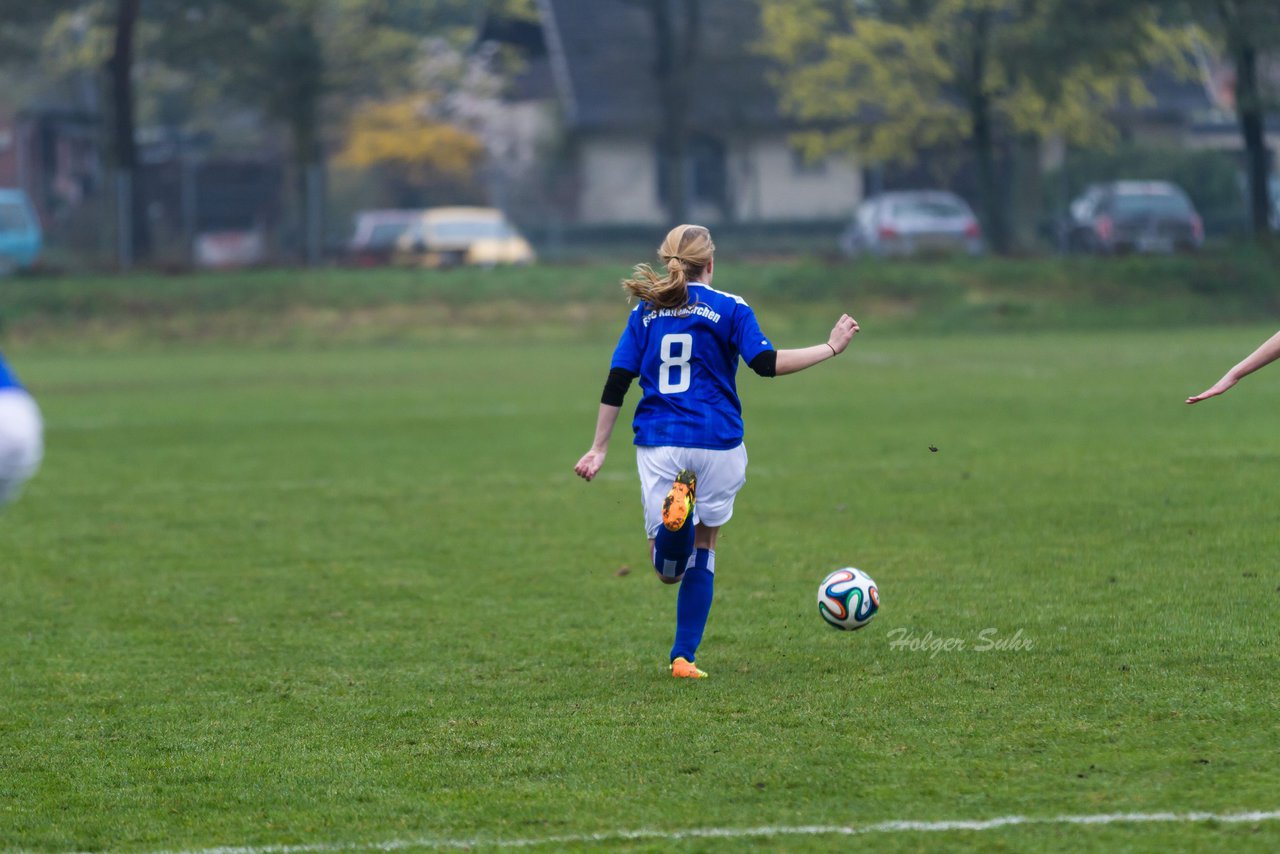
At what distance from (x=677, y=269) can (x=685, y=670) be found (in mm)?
1581

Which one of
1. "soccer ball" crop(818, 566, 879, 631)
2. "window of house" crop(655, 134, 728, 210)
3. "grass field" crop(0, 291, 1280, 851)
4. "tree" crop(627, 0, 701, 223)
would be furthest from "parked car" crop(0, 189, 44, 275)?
"soccer ball" crop(818, 566, 879, 631)

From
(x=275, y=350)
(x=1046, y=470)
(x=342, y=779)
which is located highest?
(x=342, y=779)

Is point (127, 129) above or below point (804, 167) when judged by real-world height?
above

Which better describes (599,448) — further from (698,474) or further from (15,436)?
(15,436)

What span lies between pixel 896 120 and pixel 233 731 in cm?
3967

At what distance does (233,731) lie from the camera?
652 cm

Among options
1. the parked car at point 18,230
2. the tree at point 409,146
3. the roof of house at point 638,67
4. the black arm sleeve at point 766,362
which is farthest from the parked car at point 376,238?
the black arm sleeve at point 766,362

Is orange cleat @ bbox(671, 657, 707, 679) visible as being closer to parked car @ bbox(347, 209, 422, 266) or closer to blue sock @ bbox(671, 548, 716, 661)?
blue sock @ bbox(671, 548, 716, 661)

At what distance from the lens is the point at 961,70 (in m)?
39.7

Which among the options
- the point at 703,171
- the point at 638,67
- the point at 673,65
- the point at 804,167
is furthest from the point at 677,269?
the point at 638,67

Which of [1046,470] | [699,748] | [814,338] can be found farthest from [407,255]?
[699,748]

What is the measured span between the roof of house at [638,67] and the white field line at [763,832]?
39.8 m

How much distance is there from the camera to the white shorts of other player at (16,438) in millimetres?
4637

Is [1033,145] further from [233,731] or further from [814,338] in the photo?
[233,731]
